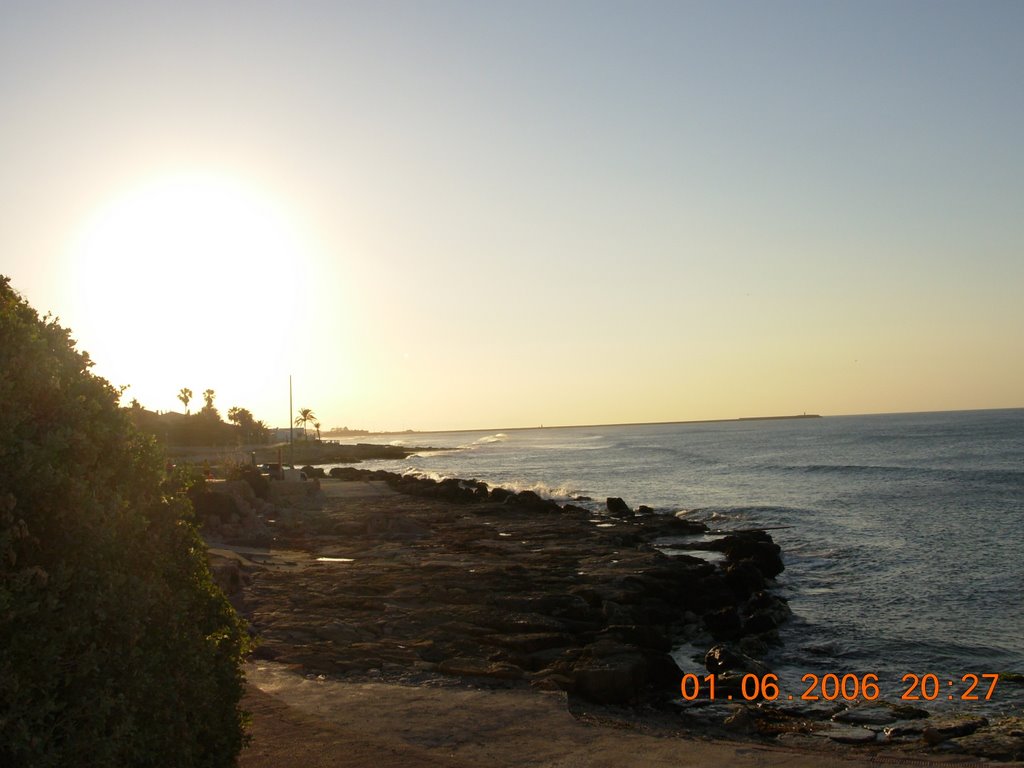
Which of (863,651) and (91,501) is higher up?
(91,501)

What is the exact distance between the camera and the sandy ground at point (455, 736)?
26.3ft

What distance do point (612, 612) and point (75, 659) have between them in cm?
1336

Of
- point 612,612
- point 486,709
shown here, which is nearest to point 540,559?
point 612,612

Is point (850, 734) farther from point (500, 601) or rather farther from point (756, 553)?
point (756, 553)

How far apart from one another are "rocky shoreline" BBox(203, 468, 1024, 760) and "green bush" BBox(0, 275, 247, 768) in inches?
196

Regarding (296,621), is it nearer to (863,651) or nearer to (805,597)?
(863,651)

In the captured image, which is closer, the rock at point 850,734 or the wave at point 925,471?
the rock at point 850,734

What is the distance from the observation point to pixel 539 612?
16266 millimetres

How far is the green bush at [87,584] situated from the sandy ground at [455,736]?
2625 mm

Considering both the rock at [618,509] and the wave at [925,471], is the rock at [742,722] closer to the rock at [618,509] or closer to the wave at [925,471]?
the rock at [618,509]

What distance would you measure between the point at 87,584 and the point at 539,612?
12.7 m

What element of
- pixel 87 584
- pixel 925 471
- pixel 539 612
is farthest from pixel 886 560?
pixel 925 471

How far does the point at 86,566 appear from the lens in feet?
14.5
